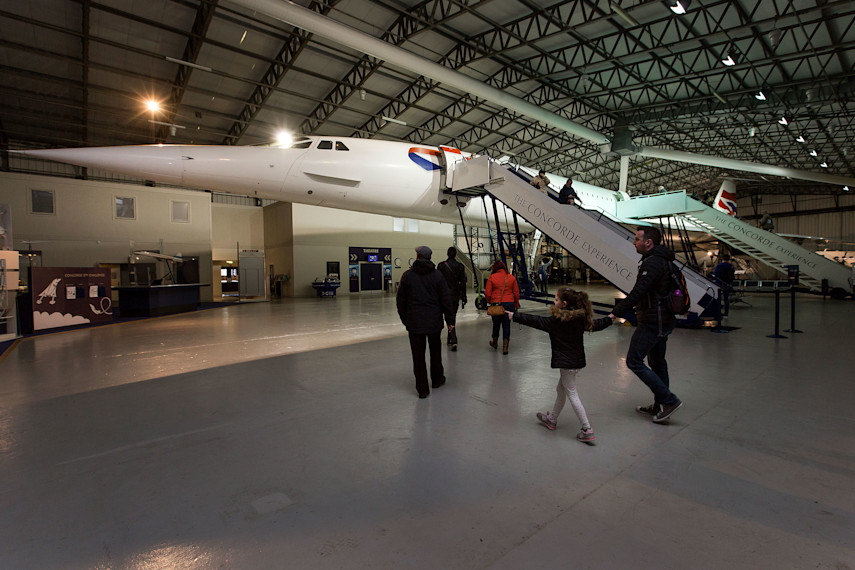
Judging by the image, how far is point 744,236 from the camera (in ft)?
44.8

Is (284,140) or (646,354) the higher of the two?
(284,140)

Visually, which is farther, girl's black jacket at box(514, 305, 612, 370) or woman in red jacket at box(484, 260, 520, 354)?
woman in red jacket at box(484, 260, 520, 354)

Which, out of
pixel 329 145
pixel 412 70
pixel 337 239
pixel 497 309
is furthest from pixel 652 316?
pixel 337 239

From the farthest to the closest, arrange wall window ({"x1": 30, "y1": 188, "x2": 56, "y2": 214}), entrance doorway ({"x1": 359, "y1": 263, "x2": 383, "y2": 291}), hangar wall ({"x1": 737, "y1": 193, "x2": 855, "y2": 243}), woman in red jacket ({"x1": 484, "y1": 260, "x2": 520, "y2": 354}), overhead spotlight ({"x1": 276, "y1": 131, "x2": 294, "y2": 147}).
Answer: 1. hangar wall ({"x1": 737, "y1": 193, "x2": 855, "y2": 243})
2. entrance doorway ({"x1": 359, "y1": 263, "x2": 383, "y2": 291})
3. wall window ({"x1": 30, "y1": 188, "x2": 56, "y2": 214})
4. overhead spotlight ({"x1": 276, "y1": 131, "x2": 294, "y2": 147})
5. woman in red jacket ({"x1": 484, "y1": 260, "x2": 520, "y2": 354})

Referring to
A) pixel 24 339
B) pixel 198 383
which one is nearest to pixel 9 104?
pixel 24 339

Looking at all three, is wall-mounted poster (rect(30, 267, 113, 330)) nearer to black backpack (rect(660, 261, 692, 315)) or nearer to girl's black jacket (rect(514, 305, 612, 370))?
girl's black jacket (rect(514, 305, 612, 370))

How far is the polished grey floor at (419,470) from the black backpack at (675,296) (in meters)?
1.08

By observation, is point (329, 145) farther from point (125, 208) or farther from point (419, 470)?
point (125, 208)

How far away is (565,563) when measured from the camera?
1.86 meters

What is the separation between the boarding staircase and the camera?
11289mm

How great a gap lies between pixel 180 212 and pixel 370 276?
419 inches

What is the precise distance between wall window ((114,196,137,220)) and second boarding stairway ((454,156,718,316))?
18.7 metres

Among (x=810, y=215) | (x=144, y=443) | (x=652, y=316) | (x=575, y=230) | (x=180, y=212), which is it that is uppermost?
(x=810, y=215)

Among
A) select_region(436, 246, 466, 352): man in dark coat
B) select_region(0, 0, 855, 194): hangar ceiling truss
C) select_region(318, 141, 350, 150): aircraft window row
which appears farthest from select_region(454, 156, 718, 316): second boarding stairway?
select_region(0, 0, 855, 194): hangar ceiling truss
